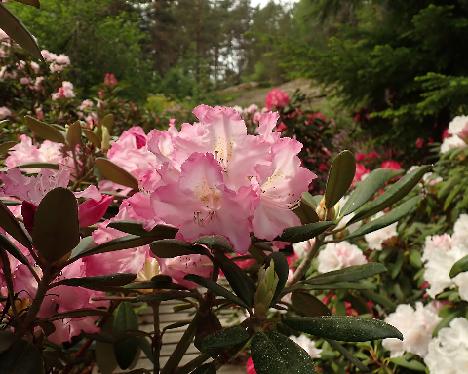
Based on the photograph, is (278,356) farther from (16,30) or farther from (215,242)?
(16,30)

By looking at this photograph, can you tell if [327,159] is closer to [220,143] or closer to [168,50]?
[220,143]

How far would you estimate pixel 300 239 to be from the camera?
495mm

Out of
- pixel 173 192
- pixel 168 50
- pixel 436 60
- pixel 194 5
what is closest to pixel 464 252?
pixel 173 192

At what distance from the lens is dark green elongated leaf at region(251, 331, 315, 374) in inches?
15.6

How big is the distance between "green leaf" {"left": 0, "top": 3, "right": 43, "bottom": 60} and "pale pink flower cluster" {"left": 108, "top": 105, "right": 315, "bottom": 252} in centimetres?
13

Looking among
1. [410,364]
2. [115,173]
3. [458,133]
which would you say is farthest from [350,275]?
[458,133]

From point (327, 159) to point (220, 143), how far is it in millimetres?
4475

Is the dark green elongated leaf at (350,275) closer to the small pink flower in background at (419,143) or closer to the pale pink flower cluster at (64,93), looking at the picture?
the pale pink flower cluster at (64,93)

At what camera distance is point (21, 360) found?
0.42 metres

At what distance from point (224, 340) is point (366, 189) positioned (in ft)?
0.82

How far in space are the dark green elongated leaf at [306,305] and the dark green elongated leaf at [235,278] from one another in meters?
0.12

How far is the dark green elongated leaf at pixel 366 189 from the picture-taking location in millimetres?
580

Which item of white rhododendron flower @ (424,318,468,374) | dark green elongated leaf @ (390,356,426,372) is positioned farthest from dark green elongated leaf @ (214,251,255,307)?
dark green elongated leaf @ (390,356,426,372)

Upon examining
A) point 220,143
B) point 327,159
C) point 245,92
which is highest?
point 220,143
